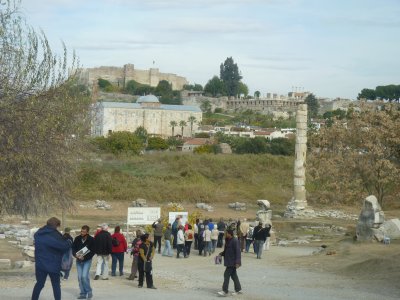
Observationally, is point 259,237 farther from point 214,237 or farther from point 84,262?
point 84,262

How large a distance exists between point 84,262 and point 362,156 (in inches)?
1138

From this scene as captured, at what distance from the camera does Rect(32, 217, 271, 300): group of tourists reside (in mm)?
11812

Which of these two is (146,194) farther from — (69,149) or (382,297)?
(382,297)

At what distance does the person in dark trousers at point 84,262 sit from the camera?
44.6ft

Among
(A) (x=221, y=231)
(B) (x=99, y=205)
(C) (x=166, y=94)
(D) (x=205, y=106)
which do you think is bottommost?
(B) (x=99, y=205)

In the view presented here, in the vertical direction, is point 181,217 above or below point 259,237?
above

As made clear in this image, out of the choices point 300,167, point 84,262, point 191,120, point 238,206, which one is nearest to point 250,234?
point 84,262

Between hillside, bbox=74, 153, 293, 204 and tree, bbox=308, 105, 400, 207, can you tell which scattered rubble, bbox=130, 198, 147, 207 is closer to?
hillside, bbox=74, 153, 293, 204

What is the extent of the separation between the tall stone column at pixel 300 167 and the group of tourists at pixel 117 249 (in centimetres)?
1792

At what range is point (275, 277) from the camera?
18.2m

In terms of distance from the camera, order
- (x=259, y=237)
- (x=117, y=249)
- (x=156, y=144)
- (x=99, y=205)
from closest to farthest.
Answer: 1. (x=117, y=249)
2. (x=259, y=237)
3. (x=99, y=205)
4. (x=156, y=144)

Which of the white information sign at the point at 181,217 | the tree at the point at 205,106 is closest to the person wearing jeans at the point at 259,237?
the white information sign at the point at 181,217

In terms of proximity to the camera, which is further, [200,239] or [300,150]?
[300,150]

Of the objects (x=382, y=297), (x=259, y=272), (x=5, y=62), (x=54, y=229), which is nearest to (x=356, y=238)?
(x=259, y=272)
